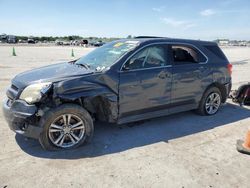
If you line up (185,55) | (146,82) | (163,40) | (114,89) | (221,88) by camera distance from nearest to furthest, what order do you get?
1. (114,89)
2. (146,82)
3. (163,40)
4. (185,55)
5. (221,88)

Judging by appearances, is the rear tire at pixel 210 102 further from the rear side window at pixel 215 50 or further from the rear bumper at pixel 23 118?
the rear bumper at pixel 23 118

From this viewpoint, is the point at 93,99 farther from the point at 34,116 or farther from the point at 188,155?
the point at 188,155

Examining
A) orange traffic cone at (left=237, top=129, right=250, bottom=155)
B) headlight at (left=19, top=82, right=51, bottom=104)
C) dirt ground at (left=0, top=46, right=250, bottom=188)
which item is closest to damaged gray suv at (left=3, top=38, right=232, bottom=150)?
headlight at (left=19, top=82, right=51, bottom=104)

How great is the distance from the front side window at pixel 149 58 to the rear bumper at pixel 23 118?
170 cm

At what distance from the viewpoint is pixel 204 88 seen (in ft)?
17.6

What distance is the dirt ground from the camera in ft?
9.99

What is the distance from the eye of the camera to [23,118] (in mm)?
3510

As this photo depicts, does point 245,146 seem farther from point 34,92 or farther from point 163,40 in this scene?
point 34,92

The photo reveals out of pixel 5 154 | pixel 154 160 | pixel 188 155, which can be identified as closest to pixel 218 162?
pixel 188 155

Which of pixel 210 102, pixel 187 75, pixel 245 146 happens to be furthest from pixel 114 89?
pixel 210 102

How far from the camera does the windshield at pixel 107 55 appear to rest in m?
4.28

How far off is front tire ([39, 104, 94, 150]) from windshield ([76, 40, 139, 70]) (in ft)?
3.04

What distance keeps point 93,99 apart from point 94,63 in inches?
33.5

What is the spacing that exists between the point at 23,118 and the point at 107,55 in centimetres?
193
